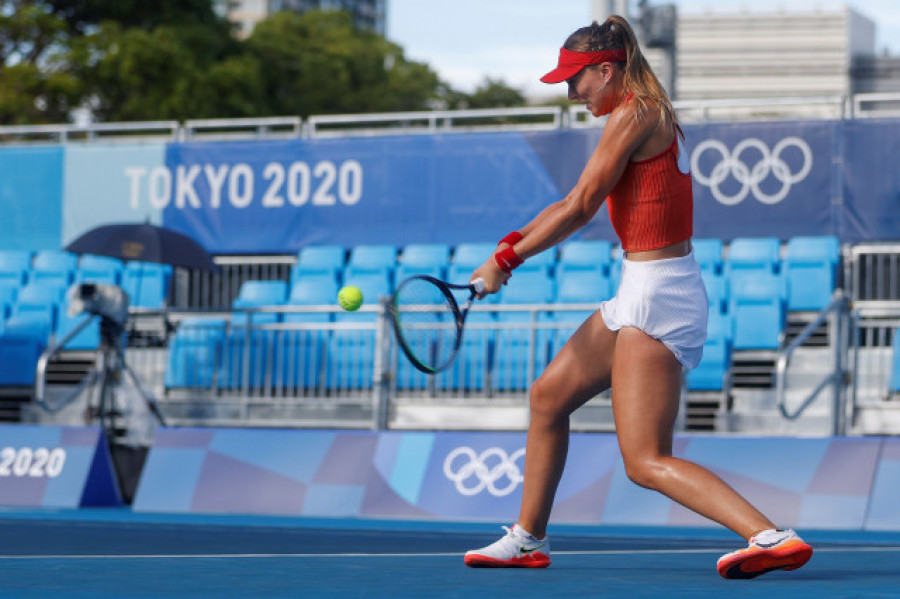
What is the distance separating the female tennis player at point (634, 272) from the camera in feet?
18.3

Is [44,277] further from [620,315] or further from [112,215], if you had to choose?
[620,315]

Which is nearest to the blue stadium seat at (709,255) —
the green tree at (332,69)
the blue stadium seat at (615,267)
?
the blue stadium seat at (615,267)

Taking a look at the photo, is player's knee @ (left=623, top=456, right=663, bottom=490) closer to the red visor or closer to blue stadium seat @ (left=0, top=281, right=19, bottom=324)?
the red visor

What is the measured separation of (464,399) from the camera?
12.6 metres

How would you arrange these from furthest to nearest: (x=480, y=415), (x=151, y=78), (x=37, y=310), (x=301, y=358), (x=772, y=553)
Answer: (x=151, y=78) < (x=37, y=310) < (x=301, y=358) < (x=480, y=415) < (x=772, y=553)

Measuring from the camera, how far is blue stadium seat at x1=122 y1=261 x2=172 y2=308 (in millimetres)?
16688

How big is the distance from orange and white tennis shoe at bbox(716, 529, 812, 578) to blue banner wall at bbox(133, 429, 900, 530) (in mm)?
5241

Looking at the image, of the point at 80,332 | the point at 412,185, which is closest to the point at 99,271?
the point at 80,332

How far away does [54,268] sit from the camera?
17172 mm

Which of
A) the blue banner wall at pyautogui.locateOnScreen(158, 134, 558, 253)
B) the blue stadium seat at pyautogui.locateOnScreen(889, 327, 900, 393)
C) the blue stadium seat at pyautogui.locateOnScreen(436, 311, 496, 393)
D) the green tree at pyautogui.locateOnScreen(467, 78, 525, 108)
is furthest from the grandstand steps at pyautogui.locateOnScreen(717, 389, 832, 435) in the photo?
the green tree at pyautogui.locateOnScreen(467, 78, 525, 108)

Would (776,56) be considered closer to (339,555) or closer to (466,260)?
(466,260)

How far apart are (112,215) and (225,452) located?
6618 mm

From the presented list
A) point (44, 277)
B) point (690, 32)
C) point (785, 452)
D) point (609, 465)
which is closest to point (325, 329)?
point (609, 465)

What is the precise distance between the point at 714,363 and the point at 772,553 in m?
8.07
